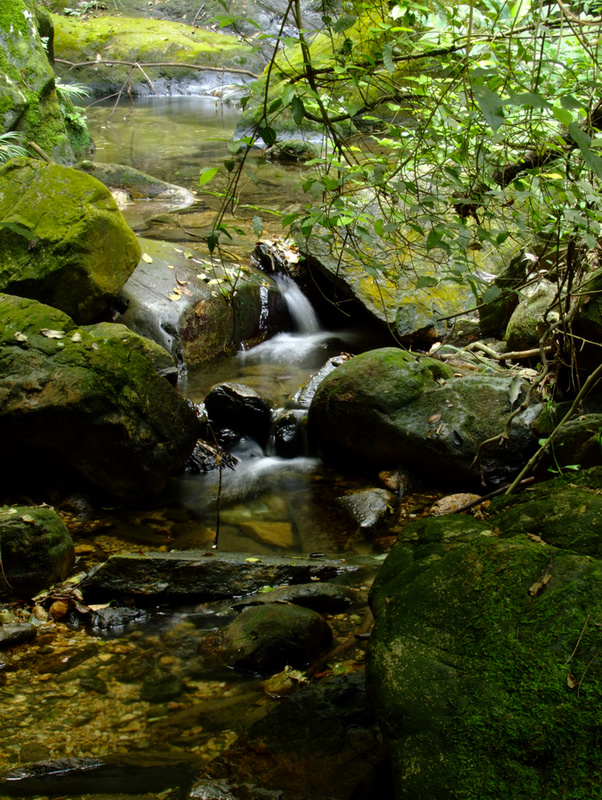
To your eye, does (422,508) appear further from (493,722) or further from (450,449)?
(493,722)

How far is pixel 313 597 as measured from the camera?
3.70 meters

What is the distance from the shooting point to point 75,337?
16.3 ft

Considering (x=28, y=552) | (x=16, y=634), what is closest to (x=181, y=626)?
(x=16, y=634)

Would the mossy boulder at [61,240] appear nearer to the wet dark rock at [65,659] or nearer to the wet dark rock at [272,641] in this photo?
the wet dark rock at [65,659]

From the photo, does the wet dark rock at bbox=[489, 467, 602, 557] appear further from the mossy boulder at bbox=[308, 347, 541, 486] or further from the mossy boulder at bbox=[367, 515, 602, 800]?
the mossy boulder at bbox=[308, 347, 541, 486]

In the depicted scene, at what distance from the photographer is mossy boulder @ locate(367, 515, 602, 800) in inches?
57.7

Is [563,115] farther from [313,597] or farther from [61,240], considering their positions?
[61,240]

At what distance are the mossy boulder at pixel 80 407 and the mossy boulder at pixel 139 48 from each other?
66.8 feet

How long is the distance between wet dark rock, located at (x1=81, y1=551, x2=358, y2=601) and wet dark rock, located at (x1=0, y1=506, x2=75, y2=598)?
0.24m

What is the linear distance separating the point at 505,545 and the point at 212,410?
4626 millimetres

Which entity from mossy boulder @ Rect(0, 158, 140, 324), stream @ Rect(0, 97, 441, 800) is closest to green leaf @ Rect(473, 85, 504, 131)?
stream @ Rect(0, 97, 441, 800)

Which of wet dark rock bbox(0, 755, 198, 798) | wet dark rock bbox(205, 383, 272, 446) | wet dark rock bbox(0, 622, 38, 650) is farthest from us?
wet dark rock bbox(205, 383, 272, 446)

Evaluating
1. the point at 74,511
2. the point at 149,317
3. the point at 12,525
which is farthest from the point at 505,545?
the point at 149,317

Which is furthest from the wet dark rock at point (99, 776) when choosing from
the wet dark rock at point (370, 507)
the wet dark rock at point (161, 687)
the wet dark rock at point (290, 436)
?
the wet dark rock at point (290, 436)
